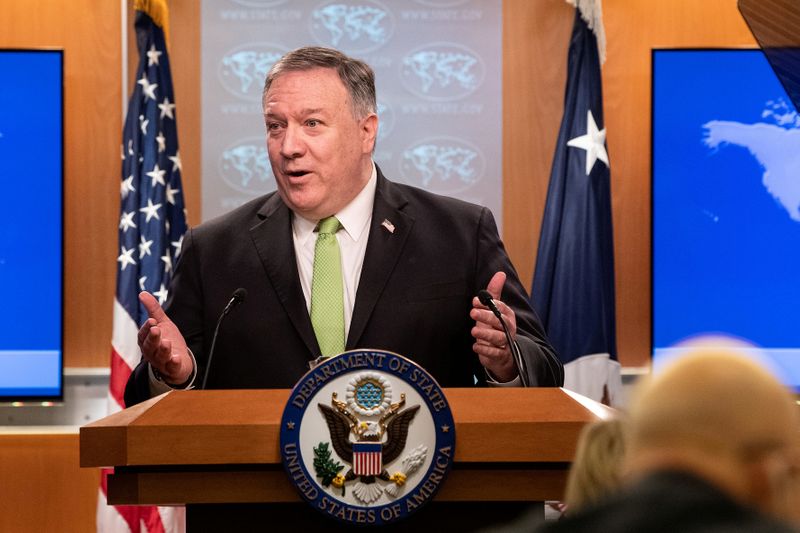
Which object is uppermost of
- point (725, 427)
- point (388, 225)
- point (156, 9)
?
point (156, 9)

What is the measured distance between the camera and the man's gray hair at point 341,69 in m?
2.93

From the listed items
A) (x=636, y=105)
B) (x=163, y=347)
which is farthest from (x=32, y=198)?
(x=163, y=347)

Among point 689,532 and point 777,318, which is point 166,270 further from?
point 689,532

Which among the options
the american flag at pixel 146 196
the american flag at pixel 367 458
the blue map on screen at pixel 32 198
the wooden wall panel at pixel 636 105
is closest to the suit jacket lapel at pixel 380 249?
the american flag at pixel 367 458

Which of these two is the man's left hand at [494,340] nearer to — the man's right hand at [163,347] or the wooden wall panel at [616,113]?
the man's right hand at [163,347]

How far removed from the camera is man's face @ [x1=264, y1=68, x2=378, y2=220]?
289 centimetres

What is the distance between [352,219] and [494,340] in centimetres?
82

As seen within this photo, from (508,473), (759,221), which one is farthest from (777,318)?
(508,473)

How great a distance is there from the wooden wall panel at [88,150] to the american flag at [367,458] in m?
3.77

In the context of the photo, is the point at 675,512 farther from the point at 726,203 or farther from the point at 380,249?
the point at 726,203

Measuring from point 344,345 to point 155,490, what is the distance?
1.05 metres

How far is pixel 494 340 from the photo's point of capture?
2229mm

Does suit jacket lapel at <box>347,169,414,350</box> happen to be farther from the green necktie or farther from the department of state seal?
the department of state seal

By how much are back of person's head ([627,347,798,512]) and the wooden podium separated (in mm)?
1122
